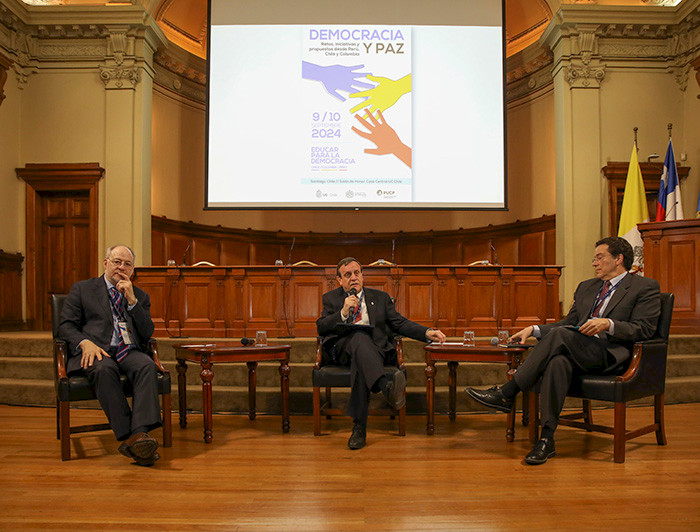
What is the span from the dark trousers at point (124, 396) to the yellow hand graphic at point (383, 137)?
4.78m

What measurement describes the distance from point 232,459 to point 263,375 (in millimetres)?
1668

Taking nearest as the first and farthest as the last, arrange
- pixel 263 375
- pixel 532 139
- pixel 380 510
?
pixel 380 510
pixel 263 375
pixel 532 139

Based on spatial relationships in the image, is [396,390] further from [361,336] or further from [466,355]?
[466,355]

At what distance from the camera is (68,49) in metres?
8.02

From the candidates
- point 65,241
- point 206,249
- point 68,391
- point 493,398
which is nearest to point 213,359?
point 68,391

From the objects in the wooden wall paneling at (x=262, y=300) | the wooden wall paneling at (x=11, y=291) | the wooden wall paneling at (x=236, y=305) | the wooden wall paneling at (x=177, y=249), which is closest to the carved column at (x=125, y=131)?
the wooden wall paneling at (x=177, y=249)

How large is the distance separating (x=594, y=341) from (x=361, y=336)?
4.45ft

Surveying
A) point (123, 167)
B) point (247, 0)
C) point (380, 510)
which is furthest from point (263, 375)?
point (247, 0)

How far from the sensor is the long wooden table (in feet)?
21.5

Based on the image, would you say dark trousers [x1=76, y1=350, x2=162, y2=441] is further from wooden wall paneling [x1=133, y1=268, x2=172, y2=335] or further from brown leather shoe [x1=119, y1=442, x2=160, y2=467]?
wooden wall paneling [x1=133, y1=268, x2=172, y2=335]

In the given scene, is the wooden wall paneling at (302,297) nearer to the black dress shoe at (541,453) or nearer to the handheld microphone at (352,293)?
the handheld microphone at (352,293)

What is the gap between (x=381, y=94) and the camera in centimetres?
748

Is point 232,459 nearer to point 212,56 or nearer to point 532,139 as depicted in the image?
point 212,56

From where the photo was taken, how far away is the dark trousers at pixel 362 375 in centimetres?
354
